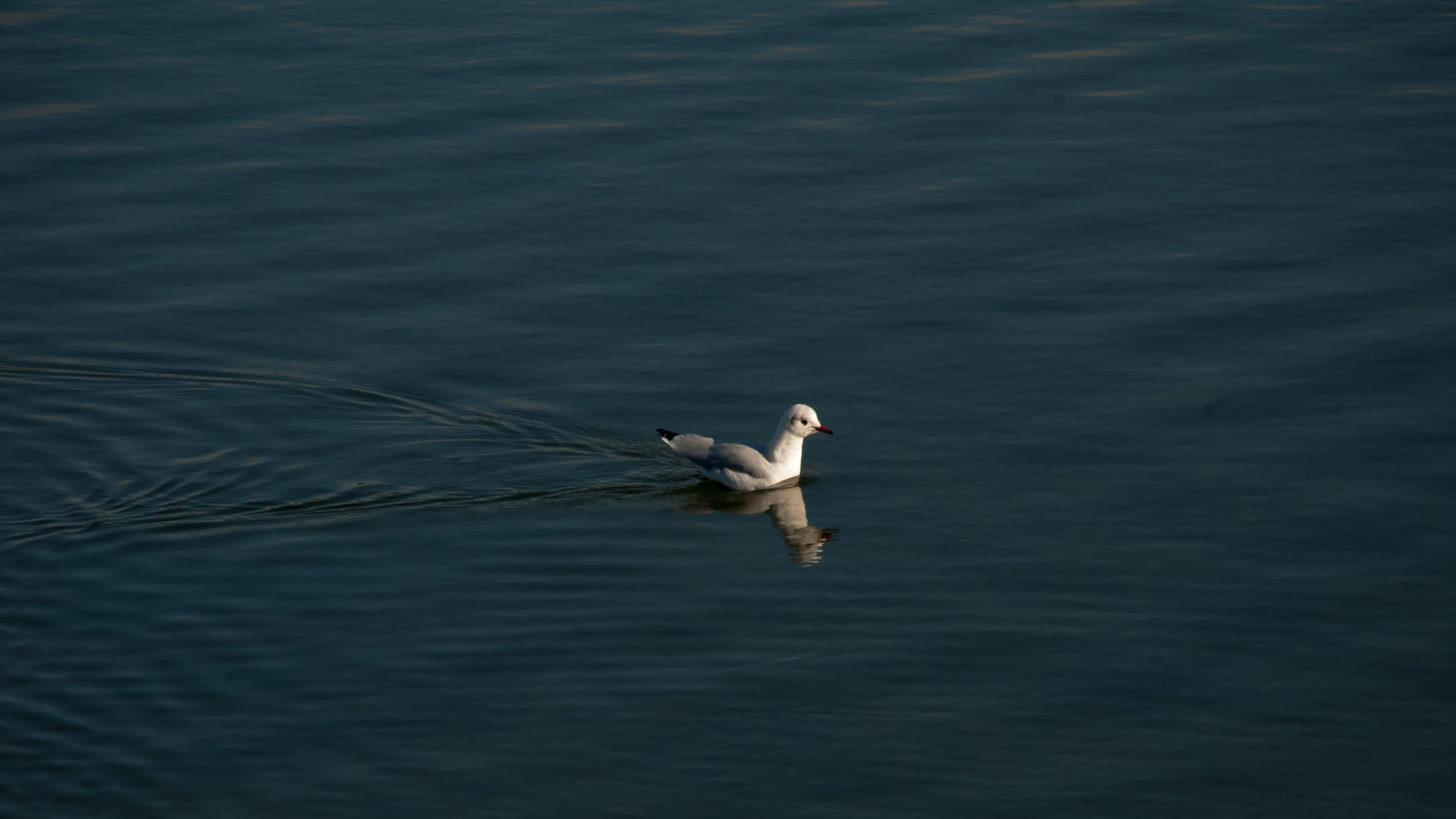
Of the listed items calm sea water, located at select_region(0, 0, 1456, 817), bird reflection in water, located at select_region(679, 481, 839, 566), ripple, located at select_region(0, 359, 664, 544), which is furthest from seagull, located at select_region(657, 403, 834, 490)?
ripple, located at select_region(0, 359, 664, 544)

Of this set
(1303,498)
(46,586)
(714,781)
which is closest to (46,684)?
(46,586)

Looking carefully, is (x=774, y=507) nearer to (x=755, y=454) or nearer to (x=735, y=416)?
(x=755, y=454)

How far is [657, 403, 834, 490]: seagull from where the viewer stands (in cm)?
1698

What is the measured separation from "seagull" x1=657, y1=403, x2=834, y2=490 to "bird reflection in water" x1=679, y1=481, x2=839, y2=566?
15cm

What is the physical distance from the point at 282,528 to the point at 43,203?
11.0 meters

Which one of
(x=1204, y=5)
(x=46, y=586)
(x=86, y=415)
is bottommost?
(x=46, y=586)

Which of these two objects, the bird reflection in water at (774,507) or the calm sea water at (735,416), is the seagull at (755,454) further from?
the calm sea water at (735,416)

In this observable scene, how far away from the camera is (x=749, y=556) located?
52.5ft

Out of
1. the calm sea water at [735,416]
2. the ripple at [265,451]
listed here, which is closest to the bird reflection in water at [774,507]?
the calm sea water at [735,416]

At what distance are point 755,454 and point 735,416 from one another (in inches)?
60.3

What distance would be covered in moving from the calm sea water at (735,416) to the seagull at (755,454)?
0.98 ft

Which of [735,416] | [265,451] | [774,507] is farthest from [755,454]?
[265,451]

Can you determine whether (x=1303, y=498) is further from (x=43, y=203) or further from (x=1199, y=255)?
(x=43, y=203)

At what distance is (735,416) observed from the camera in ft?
60.6
